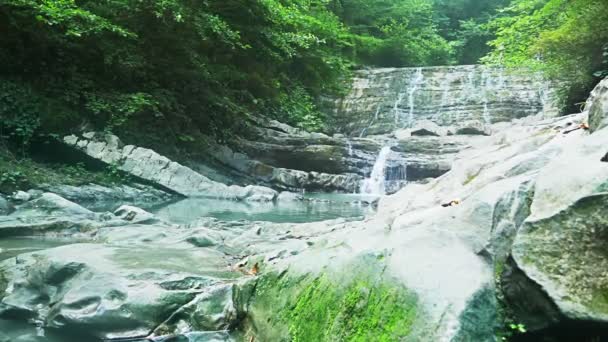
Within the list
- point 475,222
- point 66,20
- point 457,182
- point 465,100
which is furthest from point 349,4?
point 475,222

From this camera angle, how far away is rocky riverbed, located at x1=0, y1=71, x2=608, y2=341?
1.88 metres

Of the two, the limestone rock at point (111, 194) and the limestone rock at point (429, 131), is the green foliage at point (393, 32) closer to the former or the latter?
the limestone rock at point (429, 131)

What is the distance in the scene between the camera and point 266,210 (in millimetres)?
9617

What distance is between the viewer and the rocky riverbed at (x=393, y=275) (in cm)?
188

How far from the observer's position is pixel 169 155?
508 inches

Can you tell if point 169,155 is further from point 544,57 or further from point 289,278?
point 289,278

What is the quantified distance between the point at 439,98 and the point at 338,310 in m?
18.5

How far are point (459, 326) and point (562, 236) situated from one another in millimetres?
557

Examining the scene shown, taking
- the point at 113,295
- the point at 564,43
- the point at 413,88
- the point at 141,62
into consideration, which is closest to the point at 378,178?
the point at 564,43

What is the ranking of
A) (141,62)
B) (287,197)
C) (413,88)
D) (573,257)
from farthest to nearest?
(413,88) → (141,62) → (287,197) → (573,257)

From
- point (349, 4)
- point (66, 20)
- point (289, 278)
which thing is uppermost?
point (349, 4)

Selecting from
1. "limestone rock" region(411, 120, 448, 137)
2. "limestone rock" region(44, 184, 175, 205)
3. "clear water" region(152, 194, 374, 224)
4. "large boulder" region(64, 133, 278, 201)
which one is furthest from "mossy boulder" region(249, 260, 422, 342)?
"limestone rock" region(411, 120, 448, 137)

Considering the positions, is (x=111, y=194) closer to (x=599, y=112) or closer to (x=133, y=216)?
(x=133, y=216)

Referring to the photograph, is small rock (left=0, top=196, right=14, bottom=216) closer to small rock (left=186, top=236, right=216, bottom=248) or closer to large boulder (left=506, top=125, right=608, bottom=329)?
small rock (left=186, top=236, right=216, bottom=248)
